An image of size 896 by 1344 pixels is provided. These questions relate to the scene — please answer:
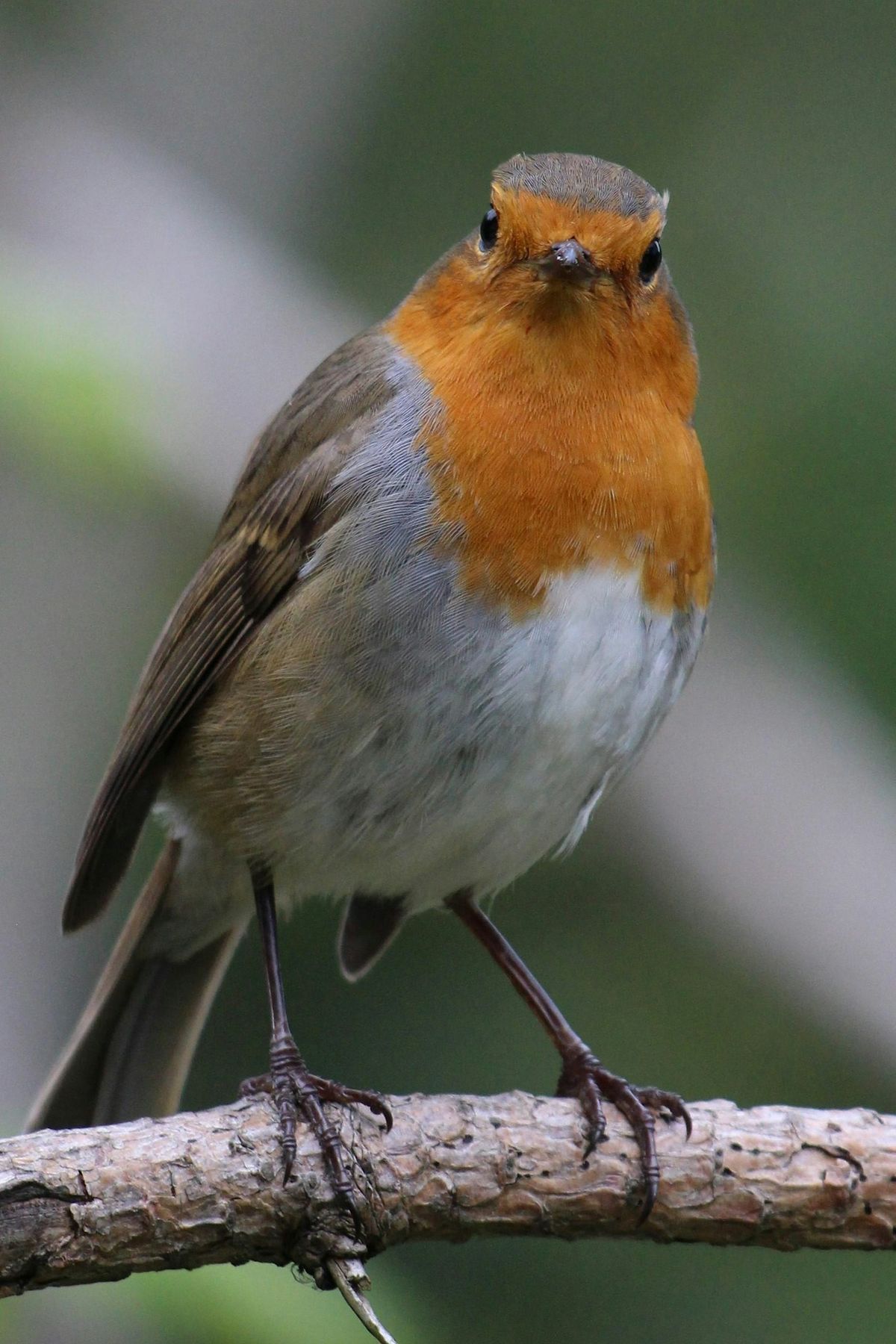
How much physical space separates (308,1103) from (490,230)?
1844mm

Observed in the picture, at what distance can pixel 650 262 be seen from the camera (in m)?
3.67

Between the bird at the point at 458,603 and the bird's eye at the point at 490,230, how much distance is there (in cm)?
1

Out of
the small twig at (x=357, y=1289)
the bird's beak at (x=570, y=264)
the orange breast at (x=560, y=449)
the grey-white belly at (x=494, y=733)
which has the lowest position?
the small twig at (x=357, y=1289)

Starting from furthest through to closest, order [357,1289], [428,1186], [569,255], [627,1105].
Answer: [627,1105]
[569,255]
[428,1186]
[357,1289]

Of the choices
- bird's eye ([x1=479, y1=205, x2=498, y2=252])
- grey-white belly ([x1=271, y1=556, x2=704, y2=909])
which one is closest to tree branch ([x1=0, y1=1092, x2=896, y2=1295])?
grey-white belly ([x1=271, y1=556, x2=704, y2=909])

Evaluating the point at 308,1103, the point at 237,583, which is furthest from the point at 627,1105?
the point at 237,583

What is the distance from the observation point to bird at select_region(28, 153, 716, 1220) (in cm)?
342

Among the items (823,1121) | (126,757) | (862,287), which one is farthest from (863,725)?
(126,757)

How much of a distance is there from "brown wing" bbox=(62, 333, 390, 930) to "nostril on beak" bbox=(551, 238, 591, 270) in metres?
0.51

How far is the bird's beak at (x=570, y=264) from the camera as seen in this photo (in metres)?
3.43

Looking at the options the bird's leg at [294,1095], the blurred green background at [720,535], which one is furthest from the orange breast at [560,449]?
the bird's leg at [294,1095]

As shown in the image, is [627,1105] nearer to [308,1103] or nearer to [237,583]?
[308,1103]

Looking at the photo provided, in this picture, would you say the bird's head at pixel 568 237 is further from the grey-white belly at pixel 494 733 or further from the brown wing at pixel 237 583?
the grey-white belly at pixel 494 733

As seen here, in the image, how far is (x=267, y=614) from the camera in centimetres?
377
